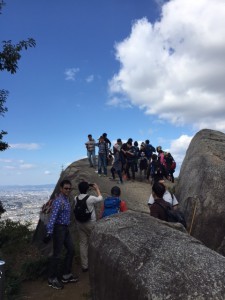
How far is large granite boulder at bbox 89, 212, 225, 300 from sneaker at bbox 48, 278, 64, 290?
2663mm

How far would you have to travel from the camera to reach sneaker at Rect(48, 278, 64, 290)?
8.69 metres

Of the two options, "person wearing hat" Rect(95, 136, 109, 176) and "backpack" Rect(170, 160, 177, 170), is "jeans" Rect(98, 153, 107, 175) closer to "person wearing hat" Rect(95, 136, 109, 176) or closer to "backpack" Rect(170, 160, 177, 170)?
"person wearing hat" Rect(95, 136, 109, 176)

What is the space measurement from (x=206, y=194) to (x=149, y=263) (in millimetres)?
6424

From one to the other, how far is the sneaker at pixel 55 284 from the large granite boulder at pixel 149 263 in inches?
105

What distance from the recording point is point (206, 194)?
1088 cm

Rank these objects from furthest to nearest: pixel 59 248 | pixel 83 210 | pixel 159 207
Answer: pixel 83 210 → pixel 59 248 → pixel 159 207

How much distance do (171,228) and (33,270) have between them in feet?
17.5

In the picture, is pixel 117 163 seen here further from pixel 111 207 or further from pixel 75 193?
pixel 111 207

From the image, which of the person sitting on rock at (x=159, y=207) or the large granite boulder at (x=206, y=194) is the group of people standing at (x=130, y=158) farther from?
the person sitting on rock at (x=159, y=207)

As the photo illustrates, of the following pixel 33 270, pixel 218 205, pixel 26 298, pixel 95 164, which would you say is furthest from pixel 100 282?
pixel 95 164

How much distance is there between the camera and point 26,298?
8.26 m

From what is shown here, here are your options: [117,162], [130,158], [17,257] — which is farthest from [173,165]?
[17,257]

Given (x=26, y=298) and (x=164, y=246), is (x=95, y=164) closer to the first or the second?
(x=26, y=298)

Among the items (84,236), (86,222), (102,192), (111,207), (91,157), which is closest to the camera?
(111,207)
